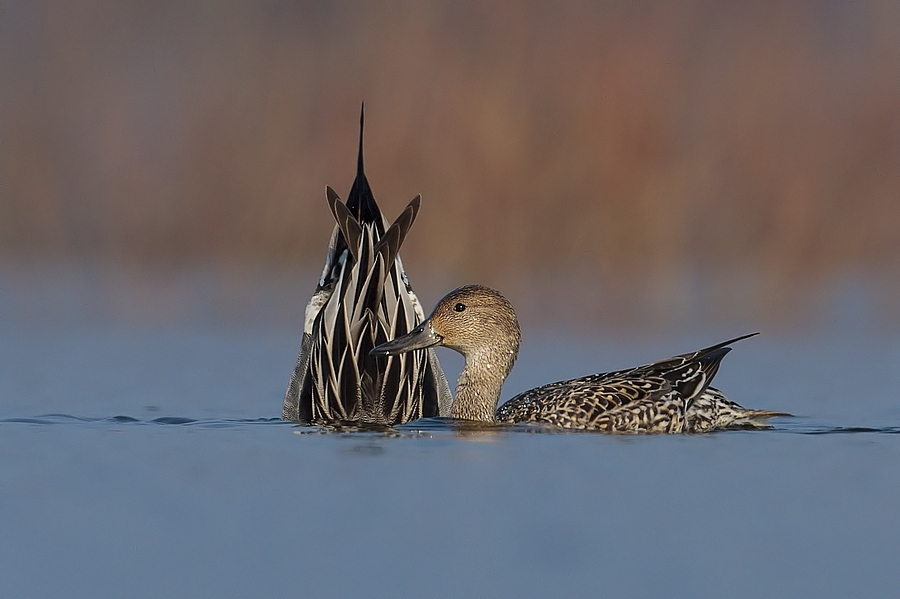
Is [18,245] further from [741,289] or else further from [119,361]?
[741,289]

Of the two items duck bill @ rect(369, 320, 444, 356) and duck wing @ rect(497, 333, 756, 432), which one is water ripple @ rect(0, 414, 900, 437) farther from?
duck bill @ rect(369, 320, 444, 356)

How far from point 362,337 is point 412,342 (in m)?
0.25

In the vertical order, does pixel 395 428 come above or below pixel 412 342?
below

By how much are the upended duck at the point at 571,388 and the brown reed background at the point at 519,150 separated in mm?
2906

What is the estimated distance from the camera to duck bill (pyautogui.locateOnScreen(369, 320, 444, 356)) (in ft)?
21.7

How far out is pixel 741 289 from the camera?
10.9m

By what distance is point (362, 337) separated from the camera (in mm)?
6820

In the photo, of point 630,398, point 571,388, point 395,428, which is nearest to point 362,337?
point 395,428

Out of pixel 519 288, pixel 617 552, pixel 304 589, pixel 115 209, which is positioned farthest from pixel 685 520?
pixel 115 209

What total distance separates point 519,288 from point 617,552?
5932 millimetres

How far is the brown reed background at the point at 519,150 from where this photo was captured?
1053 centimetres

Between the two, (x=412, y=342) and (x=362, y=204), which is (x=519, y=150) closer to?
(x=362, y=204)

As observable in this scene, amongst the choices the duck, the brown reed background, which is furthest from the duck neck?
the brown reed background

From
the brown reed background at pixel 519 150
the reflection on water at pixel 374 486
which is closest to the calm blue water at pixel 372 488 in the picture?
the reflection on water at pixel 374 486
